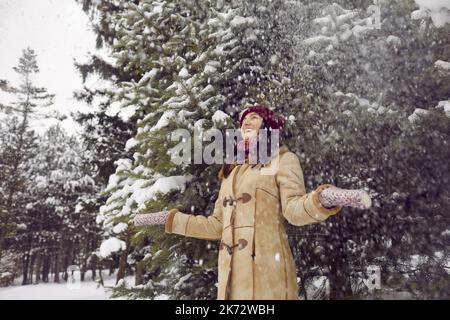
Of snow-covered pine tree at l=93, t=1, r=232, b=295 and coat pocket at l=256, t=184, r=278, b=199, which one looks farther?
snow-covered pine tree at l=93, t=1, r=232, b=295

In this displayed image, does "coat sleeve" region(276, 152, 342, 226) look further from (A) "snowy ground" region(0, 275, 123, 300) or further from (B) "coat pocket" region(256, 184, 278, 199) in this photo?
(A) "snowy ground" region(0, 275, 123, 300)

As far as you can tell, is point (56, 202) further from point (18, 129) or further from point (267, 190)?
point (267, 190)

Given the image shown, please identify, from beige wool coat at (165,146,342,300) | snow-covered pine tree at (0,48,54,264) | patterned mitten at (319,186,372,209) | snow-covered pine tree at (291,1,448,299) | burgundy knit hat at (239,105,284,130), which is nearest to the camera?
patterned mitten at (319,186,372,209)

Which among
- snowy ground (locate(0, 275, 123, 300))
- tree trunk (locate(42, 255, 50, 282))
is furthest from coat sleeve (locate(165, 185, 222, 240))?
tree trunk (locate(42, 255, 50, 282))

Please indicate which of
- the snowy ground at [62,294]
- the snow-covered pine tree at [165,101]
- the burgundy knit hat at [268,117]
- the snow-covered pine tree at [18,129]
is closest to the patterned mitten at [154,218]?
the burgundy knit hat at [268,117]

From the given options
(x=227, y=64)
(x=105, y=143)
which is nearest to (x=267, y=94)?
(x=227, y=64)

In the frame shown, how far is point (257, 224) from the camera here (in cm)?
258

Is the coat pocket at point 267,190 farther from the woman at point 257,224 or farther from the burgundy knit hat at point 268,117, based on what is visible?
the burgundy knit hat at point 268,117

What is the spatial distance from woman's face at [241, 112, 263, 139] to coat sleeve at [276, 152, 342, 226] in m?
0.32

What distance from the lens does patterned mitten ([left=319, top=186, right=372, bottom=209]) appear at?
6.24 feet

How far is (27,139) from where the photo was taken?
58.0 feet

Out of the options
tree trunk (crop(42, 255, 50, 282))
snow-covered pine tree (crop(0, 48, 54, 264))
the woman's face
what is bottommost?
tree trunk (crop(42, 255, 50, 282))

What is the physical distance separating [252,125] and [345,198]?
45.2 inches

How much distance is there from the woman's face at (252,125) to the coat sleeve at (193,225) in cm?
55
